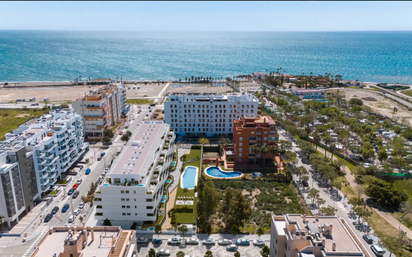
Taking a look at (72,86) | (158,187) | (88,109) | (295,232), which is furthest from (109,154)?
(72,86)

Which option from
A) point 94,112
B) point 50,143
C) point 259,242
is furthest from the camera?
point 94,112

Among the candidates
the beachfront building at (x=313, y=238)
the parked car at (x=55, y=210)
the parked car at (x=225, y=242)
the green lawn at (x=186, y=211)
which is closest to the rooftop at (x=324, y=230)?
the beachfront building at (x=313, y=238)

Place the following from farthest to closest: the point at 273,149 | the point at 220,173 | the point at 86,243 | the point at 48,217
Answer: the point at 220,173 → the point at 273,149 → the point at 48,217 → the point at 86,243

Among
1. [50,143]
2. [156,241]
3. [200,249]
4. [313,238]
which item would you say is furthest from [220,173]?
[313,238]

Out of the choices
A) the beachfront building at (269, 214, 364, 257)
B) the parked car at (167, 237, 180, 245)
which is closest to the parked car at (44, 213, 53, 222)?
the parked car at (167, 237, 180, 245)

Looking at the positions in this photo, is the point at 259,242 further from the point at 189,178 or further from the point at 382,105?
the point at 382,105

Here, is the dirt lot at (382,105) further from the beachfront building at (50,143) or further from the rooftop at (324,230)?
the beachfront building at (50,143)

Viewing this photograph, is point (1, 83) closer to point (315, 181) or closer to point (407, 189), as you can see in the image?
point (315, 181)

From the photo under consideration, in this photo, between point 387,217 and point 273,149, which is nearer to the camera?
point 387,217
